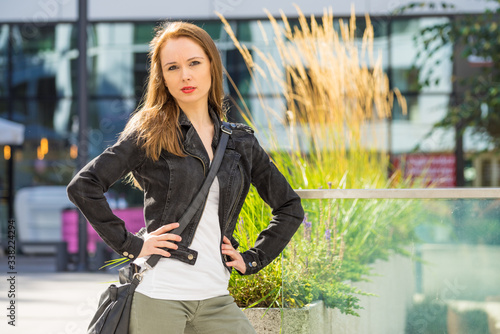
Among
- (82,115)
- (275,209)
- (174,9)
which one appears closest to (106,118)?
(174,9)

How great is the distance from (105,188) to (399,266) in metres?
1.20

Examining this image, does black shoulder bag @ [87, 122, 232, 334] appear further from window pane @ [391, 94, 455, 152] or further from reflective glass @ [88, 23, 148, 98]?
reflective glass @ [88, 23, 148, 98]

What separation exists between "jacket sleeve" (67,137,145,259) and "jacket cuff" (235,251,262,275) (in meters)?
0.35

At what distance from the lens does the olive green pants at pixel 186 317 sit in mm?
1654

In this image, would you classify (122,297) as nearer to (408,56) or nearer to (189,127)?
(189,127)

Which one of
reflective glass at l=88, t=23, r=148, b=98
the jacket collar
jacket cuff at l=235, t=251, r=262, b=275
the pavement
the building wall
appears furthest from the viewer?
reflective glass at l=88, t=23, r=148, b=98

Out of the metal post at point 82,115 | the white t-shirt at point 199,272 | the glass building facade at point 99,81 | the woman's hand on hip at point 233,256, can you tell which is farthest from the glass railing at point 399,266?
the glass building facade at point 99,81

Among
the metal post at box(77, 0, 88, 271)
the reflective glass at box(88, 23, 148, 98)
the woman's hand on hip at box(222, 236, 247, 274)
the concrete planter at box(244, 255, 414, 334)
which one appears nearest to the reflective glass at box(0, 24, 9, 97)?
the reflective glass at box(88, 23, 148, 98)

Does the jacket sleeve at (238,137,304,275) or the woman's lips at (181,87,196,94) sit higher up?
the woman's lips at (181,87,196,94)

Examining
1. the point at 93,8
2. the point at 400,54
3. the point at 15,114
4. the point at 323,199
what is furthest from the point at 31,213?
the point at 323,199

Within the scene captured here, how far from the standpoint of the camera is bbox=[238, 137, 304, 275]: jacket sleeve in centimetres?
199

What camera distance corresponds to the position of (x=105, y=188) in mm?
1723

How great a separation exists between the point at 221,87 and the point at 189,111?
151 mm

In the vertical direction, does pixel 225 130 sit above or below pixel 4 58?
below
